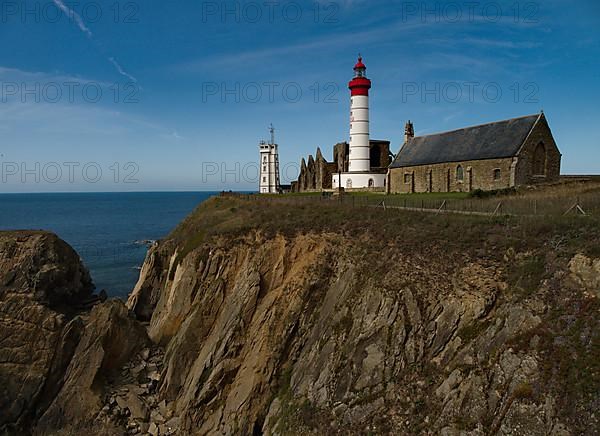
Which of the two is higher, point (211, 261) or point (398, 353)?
point (211, 261)

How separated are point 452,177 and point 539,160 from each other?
7.62m

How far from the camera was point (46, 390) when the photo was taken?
21188mm

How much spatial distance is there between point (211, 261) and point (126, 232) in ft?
219

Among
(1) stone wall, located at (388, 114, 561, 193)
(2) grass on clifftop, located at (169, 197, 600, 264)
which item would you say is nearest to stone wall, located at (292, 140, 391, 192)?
(1) stone wall, located at (388, 114, 561, 193)

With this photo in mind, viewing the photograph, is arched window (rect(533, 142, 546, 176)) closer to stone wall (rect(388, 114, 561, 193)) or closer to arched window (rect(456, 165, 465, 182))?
stone wall (rect(388, 114, 561, 193))

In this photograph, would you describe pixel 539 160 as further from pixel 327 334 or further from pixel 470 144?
pixel 327 334

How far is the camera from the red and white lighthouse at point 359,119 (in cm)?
4878

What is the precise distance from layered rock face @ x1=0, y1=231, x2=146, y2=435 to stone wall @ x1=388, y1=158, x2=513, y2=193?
31.4 meters

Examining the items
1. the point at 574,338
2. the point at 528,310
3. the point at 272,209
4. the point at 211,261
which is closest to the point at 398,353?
the point at 528,310

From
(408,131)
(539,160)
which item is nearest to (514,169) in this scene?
(539,160)

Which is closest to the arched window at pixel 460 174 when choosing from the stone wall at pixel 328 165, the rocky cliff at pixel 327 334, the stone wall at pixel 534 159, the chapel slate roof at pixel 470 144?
the chapel slate roof at pixel 470 144

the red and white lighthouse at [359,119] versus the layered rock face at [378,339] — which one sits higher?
the red and white lighthouse at [359,119]

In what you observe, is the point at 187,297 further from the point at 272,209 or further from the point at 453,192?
the point at 453,192

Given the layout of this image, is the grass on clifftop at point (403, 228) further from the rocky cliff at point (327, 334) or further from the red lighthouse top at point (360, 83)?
the red lighthouse top at point (360, 83)
